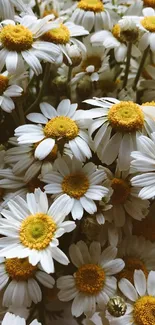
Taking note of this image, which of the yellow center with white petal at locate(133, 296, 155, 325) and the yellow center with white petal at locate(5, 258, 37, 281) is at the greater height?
the yellow center with white petal at locate(5, 258, 37, 281)

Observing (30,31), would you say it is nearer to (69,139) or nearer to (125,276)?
(69,139)

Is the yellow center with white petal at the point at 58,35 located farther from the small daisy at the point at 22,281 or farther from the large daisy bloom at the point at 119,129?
the small daisy at the point at 22,281

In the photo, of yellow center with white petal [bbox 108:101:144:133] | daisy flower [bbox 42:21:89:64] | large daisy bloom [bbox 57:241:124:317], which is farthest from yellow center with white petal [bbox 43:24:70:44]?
large daisy bloom [bbox 57:241:124:317]

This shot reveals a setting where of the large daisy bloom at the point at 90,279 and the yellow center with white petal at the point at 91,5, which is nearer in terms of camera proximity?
the large daisy bloom at the point at 90,279

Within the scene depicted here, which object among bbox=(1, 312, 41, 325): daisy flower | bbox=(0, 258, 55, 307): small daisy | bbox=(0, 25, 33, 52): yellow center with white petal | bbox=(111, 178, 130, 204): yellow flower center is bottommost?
bbox=(1, 312, 41, 325): daisy flower

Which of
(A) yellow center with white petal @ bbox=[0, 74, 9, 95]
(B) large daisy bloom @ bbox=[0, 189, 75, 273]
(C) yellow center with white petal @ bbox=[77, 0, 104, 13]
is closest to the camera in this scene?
(B) large daisy bloom @ bbox=[0, 189, 75, 273]

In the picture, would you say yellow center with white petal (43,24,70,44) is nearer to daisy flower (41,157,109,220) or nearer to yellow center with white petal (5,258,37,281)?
daisy flower (41,157,109,220)

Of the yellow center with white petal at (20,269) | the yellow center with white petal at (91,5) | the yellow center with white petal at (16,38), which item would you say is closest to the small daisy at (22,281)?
the yellow center with white petal at (20,269)
